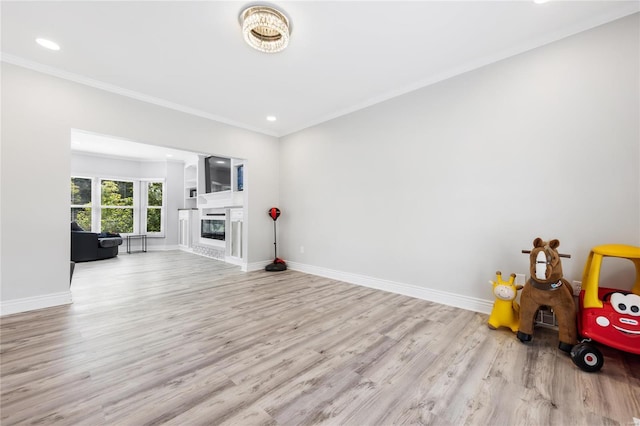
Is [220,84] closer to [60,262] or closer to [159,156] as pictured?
[60,262]

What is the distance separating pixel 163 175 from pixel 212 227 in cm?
281

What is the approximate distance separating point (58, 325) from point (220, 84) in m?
3.04

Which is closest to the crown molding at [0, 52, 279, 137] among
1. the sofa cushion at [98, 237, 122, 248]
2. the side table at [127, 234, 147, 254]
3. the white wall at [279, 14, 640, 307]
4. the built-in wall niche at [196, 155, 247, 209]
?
the built-in wall niche at [196, 155, 247, 209]

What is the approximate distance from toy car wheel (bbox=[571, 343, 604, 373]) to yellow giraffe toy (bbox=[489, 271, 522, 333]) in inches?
18.8

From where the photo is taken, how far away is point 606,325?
1.70 meters

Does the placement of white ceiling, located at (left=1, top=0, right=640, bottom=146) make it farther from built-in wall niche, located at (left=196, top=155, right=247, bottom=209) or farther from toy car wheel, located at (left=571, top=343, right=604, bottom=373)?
toy car wheel, located at (left=571, top=343, right=604, bottom=373)

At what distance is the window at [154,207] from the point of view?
7.59m

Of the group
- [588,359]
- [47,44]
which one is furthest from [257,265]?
[588,359]

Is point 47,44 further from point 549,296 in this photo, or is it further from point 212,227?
point 549,296

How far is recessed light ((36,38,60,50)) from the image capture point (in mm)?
2352

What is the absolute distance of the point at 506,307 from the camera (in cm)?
224

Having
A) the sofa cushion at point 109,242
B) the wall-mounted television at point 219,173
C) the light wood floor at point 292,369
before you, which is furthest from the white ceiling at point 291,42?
the sofa cushion at point 109,242

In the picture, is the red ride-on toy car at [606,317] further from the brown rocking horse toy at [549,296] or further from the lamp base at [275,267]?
the lamp base at [275,267]

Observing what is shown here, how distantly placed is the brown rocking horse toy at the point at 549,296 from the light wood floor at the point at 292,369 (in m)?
Result: 0.15
